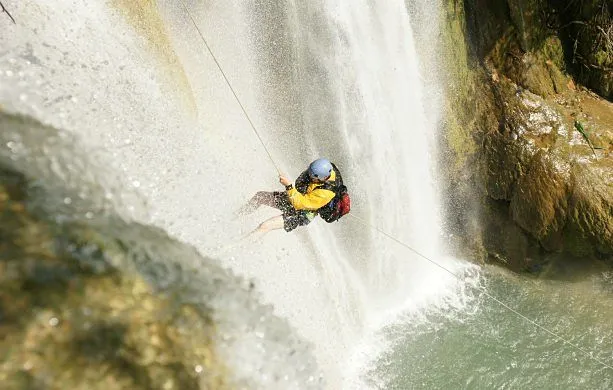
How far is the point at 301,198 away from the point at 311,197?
109 millimetres

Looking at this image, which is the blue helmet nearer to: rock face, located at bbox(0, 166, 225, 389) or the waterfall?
the waterfall

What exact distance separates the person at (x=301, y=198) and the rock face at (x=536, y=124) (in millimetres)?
3599

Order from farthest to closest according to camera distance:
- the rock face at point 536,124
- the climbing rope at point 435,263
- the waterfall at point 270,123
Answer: the rock face at point 536,124, the climbing rope at point 435,263, the waterfall at point 270,123

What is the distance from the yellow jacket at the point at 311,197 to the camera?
5.15m

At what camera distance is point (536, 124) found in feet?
24.9

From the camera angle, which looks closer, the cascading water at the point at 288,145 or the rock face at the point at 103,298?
the rock face at the point at 103,298

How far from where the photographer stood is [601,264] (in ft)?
25.6

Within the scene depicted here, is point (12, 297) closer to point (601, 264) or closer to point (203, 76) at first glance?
point (203, 76)

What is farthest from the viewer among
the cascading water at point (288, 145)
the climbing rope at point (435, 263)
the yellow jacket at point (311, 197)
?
the climbing rope at point (435, 263)

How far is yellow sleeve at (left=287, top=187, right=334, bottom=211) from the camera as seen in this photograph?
203 inches

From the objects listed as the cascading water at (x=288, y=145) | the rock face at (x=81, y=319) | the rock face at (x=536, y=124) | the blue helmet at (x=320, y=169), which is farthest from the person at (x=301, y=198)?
the rock face at (x=536, y=124)

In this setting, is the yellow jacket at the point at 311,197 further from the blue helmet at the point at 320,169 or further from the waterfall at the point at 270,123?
the waterfall at the point at 270,123

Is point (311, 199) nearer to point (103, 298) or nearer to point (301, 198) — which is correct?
point (301, 198)

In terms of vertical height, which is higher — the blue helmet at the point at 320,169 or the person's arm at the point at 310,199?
the blue helmet at the point at 320,169
